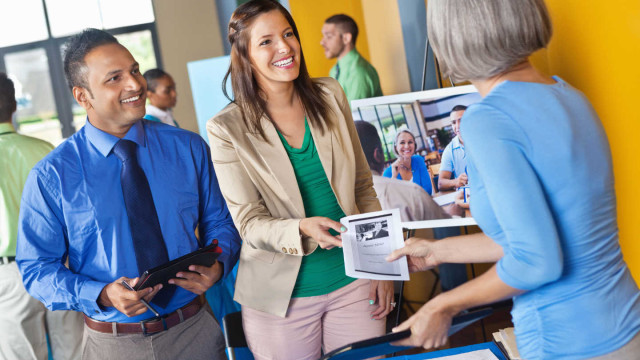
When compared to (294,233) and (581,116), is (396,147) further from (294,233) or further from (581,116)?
(581,116)

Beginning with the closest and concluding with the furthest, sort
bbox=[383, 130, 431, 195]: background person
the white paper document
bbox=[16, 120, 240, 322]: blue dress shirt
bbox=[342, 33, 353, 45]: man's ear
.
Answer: the white paper document
bbox=[16, 120, 240, 322]: blue dress shirt
bbox=[383, 130, 431, 195]: background person
bbox=[342, 33, 353, 45]: man's ear

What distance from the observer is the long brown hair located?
1.95 metres

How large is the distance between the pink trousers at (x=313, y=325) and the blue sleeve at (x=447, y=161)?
1223 mm

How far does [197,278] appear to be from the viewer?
1.84 meters

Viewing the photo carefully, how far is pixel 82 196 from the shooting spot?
1.88m

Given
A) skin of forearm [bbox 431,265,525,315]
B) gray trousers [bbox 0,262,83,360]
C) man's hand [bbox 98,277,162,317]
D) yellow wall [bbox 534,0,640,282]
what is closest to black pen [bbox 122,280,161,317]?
man's hand [bbox 98,277,162,317]

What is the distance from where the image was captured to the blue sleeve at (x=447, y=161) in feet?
9.87

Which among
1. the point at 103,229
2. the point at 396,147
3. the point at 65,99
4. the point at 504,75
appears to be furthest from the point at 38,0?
the point at 504,75

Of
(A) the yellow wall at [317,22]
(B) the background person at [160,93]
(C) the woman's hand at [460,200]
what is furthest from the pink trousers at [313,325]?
(A) the yellow wall at [317,22]

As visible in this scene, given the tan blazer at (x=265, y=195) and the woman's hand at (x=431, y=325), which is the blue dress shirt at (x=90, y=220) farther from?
the woman's hand at (x=431, y=325)

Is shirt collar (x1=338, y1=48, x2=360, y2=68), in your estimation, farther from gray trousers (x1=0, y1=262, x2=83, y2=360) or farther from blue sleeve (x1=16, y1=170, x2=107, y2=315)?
blue sleeve (x1=16, y1=170, x2=107, y2=315)

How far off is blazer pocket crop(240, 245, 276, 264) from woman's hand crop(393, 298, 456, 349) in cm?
90

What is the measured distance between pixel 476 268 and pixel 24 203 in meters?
3.27

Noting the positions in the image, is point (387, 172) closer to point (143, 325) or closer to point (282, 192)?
point (282, 192)
